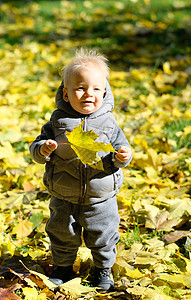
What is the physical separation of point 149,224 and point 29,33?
5.25 m

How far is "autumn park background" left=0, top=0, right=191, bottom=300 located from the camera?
2.16 meters

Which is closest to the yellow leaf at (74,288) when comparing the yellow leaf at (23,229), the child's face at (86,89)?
the yellow leaf at (23,229)

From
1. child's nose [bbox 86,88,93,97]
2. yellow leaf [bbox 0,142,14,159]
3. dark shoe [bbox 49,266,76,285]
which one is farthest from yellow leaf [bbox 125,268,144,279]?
yellow leaf [bbox 0,142,14,159]

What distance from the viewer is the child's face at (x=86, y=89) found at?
1.80 m

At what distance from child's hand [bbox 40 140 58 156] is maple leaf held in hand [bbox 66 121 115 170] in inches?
3.7

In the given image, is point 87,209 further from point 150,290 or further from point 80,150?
point 150,290

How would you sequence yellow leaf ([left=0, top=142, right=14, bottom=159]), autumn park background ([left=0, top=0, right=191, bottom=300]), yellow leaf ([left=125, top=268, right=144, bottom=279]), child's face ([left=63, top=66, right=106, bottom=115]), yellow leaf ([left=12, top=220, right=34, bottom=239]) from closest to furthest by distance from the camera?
1. child's face ([left=63, top=66, right=106, bottom=115])
2. yellow leaf ([left=125, top=268, right=144, bottom=279])
3. autumn park background ([left=0, top=0, right=191, bottom=300])
4. yellow leaf ([left=12, top=220, right=34, bottom=239])
5. yellow leaf ([left=0, top=142, right=14, bottom=159])

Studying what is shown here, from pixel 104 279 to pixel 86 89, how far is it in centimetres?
100

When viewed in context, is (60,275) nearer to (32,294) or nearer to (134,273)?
(32,294)

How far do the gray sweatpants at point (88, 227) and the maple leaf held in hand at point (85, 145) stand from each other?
1.00ft

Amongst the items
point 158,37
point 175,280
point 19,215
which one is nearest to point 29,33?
point 158,37

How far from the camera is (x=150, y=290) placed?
1995 mm

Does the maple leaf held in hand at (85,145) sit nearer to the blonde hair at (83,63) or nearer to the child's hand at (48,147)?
the child's hand at (48,147)

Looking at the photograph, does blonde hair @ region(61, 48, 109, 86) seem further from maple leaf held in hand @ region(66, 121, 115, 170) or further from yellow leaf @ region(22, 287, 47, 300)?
yellow leaf @ region(22, 287, 47, 300)
